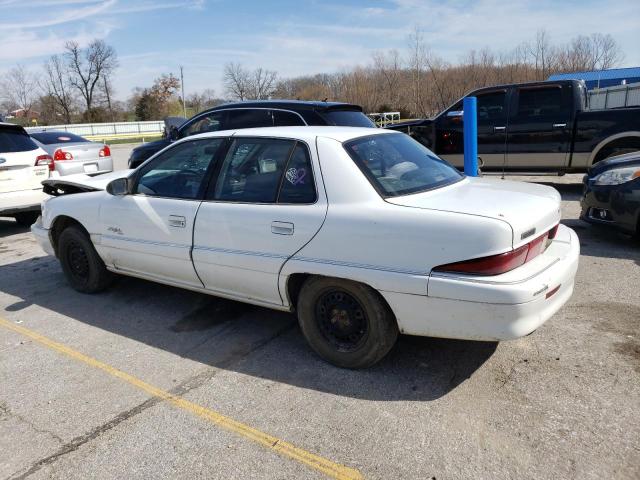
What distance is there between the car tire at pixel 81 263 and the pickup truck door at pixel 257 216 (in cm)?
154

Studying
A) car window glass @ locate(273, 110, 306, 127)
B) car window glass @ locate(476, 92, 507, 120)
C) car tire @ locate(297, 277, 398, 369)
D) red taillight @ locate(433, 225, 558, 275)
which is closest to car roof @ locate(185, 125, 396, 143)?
car tire @ locate(297, 277, 398, 369)

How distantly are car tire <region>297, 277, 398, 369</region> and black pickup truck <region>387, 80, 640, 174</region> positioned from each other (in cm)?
725

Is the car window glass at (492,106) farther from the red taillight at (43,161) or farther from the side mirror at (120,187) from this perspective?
the red taillight at (43,161)

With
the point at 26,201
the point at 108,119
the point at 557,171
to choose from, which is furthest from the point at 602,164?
the point at 108,119

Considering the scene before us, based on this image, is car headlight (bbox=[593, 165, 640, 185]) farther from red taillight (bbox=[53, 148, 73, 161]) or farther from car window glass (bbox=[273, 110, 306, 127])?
red taillight (bbox=[53, 148, 73, 161])

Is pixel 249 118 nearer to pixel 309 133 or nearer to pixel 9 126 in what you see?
pixel 9 126

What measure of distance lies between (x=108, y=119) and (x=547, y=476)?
239 feet

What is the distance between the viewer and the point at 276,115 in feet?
23.4

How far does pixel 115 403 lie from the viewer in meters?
3.21

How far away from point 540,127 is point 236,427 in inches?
325

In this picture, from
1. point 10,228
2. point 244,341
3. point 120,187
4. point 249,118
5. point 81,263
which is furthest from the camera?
A: point 10,228

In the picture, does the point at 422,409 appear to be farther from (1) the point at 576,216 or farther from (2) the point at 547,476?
(1) the point at 576,216

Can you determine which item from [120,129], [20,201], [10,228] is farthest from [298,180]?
[120,129]

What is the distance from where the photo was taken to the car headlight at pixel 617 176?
5.79 meters
